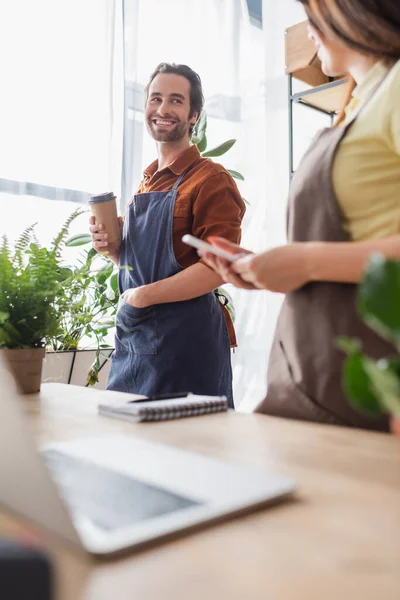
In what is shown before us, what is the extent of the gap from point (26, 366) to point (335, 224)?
2.21 ft

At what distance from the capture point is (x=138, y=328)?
1740mm

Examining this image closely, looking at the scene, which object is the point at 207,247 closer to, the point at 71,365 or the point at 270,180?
the point at 71,365

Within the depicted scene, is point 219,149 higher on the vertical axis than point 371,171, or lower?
higher

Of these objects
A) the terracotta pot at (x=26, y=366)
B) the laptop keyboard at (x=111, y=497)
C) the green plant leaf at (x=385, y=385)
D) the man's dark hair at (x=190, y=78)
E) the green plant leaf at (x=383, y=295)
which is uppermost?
the man's dark hair at (x=190, y=78)

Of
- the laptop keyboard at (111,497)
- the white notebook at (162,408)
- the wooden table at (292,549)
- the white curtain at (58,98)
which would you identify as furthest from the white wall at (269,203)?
the laptop keyboard at (111,497)

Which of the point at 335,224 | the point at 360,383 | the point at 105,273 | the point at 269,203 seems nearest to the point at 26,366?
the point at 335,224

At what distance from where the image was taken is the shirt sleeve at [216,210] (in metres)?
1.71

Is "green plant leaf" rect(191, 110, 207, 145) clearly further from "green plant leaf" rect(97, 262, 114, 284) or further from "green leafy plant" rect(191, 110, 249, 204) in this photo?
"green plant leaf" rect(97, 262, 114, 284)

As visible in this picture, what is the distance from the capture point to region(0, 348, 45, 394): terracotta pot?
44.6 inches

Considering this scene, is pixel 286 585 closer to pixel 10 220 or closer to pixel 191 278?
pixel 191 278

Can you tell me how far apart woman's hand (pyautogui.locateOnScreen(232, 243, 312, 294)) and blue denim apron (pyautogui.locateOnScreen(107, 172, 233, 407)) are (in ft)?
2.62

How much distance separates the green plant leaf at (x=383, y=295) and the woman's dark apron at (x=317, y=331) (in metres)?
0.64

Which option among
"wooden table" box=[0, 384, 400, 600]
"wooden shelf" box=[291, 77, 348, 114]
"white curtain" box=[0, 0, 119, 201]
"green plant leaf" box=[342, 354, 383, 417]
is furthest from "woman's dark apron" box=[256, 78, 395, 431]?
"white curtain" box=[0, 0, 119, 201]

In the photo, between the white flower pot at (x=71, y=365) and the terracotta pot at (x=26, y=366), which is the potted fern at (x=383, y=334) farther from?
the white flower pot at (x=71, y=365)
